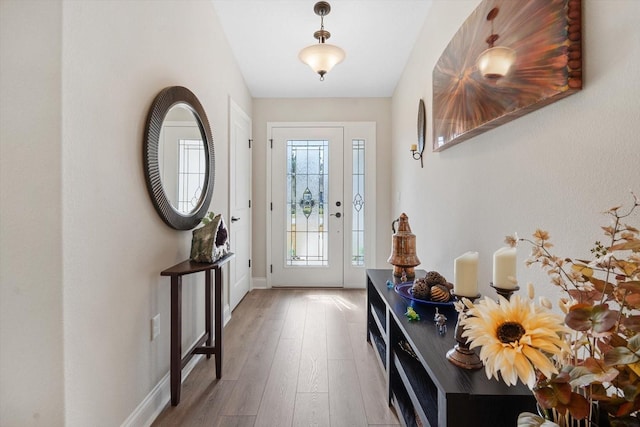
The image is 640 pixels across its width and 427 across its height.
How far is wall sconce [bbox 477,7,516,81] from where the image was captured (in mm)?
1202

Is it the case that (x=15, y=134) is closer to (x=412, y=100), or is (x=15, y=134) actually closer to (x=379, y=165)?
(x=412, y=100)

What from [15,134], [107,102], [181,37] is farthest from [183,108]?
[15,134]

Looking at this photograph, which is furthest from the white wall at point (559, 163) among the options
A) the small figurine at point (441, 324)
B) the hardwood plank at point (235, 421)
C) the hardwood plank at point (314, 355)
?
the hardwood plank at point (235, 421)

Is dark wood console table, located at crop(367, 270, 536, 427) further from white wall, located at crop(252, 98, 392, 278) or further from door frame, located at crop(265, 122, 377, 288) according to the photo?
white wall, located at crop(252, 98, 392, 278)

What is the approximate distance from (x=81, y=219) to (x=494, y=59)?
1.79 meters

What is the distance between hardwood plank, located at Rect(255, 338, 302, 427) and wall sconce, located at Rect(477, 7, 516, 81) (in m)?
1.89

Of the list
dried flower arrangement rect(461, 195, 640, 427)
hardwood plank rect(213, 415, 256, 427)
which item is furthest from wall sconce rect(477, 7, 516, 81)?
hardwood plank rect(213, 415, 256, 427)

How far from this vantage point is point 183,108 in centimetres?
194

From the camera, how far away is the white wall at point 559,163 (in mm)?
792

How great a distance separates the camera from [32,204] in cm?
108

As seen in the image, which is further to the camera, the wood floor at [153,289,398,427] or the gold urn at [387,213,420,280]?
the gold urn at [387,213,420,280]

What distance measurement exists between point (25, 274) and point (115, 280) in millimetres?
309

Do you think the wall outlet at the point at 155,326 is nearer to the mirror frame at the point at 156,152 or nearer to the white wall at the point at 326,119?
the mirror frame at the point at 156,152

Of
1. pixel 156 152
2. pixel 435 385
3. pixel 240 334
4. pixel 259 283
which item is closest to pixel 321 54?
pixel 156 152
